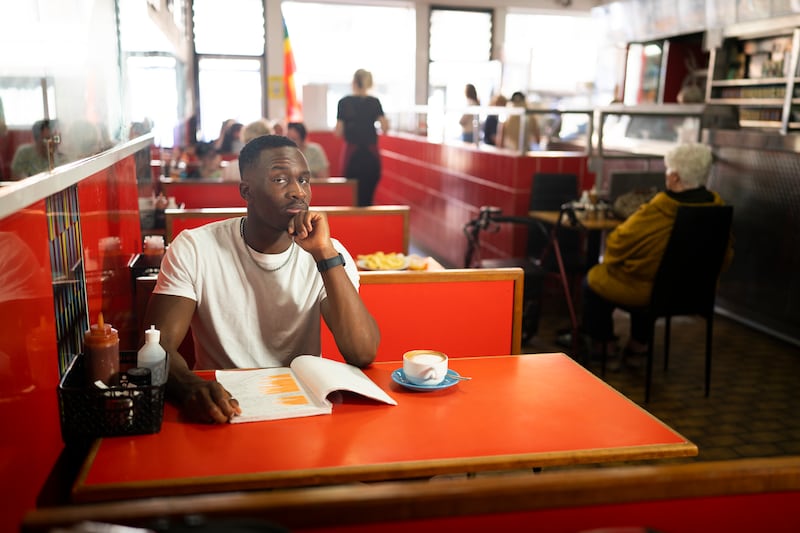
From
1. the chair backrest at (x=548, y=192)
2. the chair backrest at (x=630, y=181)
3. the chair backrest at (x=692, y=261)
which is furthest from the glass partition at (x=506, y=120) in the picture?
the chair backrest at (x=692, y=261)

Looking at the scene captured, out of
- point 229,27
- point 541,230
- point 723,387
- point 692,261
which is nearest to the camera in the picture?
point 692,261

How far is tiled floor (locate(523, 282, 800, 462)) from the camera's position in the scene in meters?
3.16

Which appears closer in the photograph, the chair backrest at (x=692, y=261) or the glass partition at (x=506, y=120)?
the chair backrest at (x=692, y=261)

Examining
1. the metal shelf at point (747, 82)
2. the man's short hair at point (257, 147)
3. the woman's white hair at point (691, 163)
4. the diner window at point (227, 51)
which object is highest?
the diner window at point (227, 51)

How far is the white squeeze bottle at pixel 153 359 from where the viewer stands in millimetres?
1431

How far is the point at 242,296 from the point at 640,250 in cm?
245

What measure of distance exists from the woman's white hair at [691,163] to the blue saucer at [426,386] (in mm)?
2501

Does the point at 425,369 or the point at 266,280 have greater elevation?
the point at 266,280

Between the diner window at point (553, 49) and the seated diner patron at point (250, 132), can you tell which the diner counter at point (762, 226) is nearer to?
the seated diner patron at point (250, 132)

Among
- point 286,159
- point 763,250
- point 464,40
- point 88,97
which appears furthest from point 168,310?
point 464,40

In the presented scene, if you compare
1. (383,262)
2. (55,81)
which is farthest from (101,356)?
(383,262)

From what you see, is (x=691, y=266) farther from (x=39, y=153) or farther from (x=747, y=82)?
(x=747, y=82)

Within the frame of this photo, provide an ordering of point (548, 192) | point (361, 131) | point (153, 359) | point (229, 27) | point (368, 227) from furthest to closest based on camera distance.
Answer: point (229, 27)
point (361, 131)
point (548, 192)
point (368, 227)
point (153, 359)

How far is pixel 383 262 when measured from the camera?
3160 millimetres
